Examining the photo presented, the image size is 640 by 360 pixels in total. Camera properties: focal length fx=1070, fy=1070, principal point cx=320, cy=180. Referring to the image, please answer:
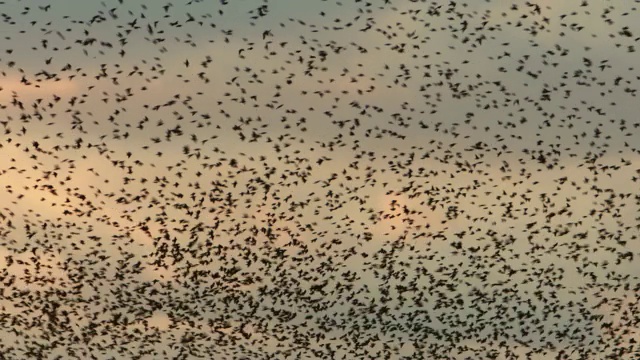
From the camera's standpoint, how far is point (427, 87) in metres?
32.9

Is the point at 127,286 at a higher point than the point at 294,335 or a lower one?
higher

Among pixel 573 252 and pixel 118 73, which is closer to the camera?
pixel 118 73

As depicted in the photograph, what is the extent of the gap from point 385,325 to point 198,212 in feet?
28.1

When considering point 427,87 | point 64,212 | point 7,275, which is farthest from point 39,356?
point 427,87

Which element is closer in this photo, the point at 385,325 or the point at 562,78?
the point at 562,78

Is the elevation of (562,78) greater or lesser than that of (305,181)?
greater

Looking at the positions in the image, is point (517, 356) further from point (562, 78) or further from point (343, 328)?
point (562, 78)

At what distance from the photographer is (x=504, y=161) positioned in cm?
3525

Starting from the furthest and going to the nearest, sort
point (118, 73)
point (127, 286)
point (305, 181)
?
point (127, 286), point (305, 181), point (118, 73)

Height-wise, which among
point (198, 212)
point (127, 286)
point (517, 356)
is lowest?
Answer: point (517, 356)

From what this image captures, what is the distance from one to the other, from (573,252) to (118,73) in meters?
16.1

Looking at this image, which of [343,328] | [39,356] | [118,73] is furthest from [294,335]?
[118,73]

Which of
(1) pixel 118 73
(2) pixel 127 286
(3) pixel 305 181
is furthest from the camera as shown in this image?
(2) pixel 127 286

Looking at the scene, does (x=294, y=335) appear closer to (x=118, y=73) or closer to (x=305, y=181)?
(x=305, y=181)
